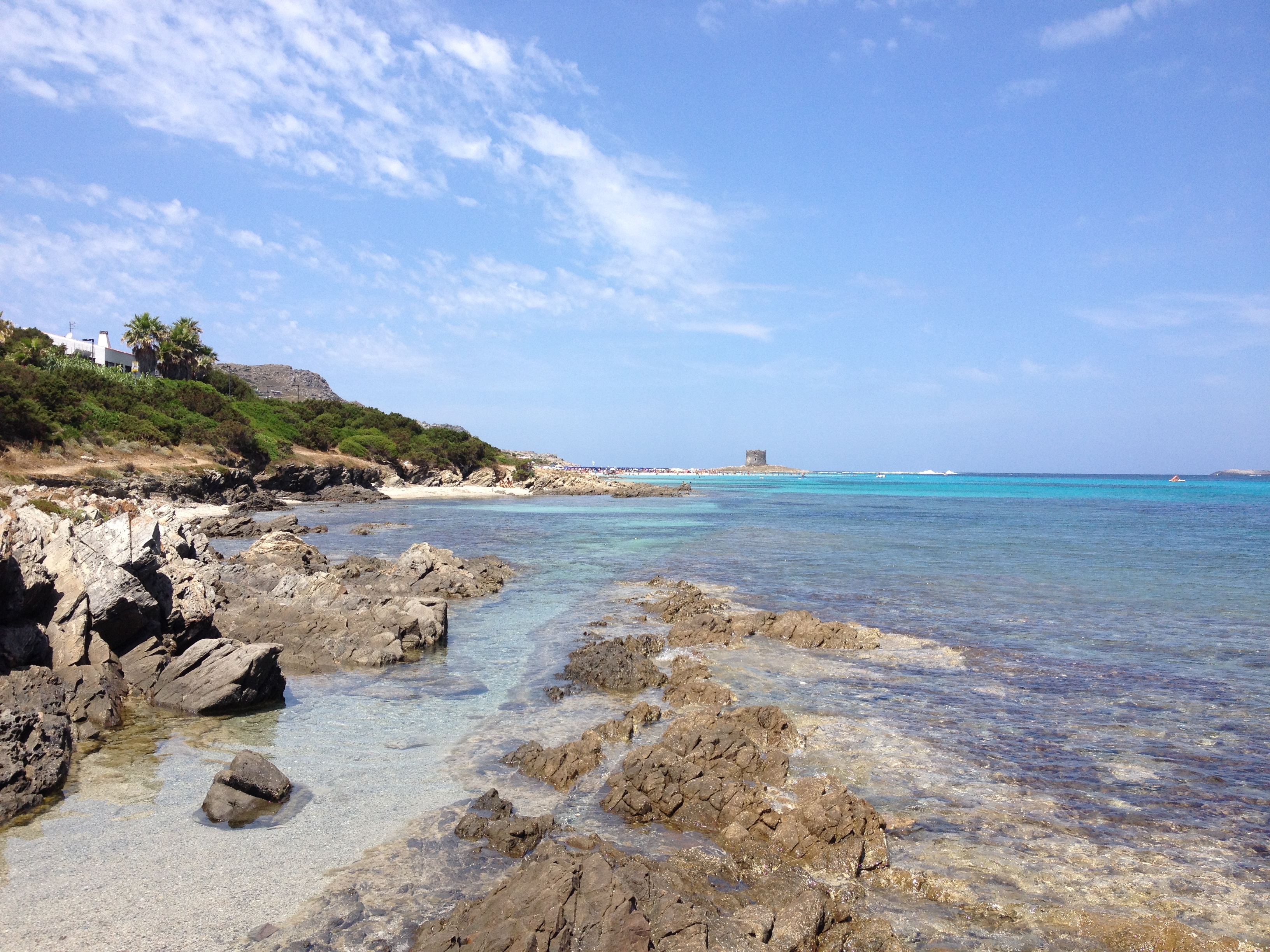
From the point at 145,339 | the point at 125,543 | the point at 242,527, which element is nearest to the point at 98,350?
the point at 145,339

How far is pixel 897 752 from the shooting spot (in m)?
10.1

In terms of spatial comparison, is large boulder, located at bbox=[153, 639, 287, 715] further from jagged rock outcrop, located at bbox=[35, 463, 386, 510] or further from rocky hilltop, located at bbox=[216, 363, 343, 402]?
rocky hilltop, located at bbox=[216, 363, 343, 402]

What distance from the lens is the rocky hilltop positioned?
155m

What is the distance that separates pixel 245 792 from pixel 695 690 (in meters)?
7.00

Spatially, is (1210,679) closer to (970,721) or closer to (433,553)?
(970,721)

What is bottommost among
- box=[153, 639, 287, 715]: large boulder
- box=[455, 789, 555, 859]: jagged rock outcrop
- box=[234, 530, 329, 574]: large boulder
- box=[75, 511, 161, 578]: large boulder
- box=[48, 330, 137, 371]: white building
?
box=[455, 789, 555, 859]: jagged rock outcrop

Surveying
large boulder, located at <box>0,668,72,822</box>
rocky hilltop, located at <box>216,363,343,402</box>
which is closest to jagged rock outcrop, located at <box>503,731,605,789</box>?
large boulder, located at <box>0,668,72,822</box>

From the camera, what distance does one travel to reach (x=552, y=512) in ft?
202

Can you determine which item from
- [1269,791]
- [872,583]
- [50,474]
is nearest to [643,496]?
[50,474]

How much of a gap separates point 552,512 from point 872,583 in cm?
3886

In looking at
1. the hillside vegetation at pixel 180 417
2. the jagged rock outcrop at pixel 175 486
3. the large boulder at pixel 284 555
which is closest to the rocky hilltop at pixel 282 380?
the hillside vegetation at pixel 180 417

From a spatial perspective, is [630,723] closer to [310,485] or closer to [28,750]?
[28,750]

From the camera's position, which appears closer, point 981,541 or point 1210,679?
point 1210,679

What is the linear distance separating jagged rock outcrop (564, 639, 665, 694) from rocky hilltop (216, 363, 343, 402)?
490 feet
